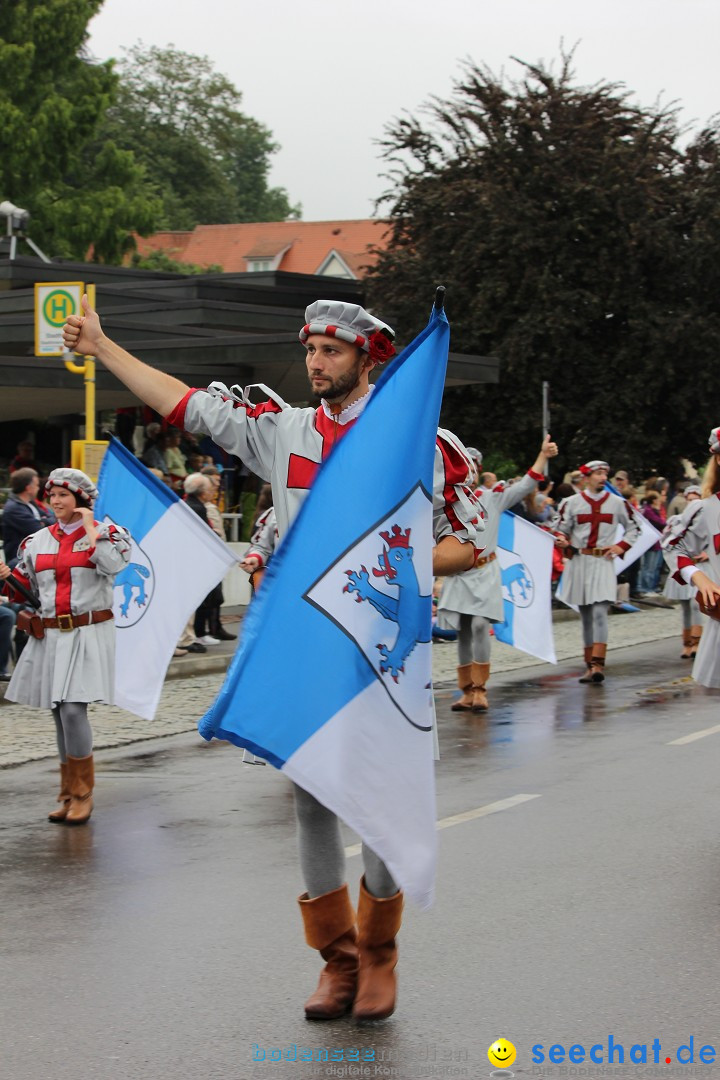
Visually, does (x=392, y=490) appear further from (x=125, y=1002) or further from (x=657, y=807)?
(x=657, y=807)

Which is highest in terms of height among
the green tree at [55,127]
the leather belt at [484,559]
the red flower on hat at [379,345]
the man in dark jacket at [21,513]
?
the green tree at [55,127]

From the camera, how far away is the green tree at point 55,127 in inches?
1986

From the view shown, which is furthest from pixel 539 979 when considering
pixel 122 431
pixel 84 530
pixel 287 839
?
pixel 122 431

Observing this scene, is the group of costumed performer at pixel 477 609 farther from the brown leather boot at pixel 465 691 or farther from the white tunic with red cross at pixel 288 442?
the white tunic with red cross at pixel 288 442

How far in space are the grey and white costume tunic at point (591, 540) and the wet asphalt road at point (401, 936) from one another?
519 centimetres

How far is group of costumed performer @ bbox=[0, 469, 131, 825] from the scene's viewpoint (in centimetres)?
848

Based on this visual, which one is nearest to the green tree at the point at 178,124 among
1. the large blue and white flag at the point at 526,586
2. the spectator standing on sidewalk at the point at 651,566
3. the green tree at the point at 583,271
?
the green tree at the point at 583,271

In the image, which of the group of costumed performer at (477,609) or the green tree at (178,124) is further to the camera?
the green tree at (178,124)

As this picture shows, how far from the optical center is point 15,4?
51.7 meters

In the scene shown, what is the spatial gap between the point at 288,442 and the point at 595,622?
35.3 ft

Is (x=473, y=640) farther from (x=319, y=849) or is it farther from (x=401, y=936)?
(x=319, y=849)

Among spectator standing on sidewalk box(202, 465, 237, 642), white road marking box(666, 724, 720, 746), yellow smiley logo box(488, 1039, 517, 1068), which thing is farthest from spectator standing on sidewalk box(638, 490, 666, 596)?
yellow smiley logo box(488, 1039, 517, 1068)

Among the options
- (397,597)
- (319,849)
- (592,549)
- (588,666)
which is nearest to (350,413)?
(397,597)

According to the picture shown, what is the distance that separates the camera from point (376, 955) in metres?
4.80
